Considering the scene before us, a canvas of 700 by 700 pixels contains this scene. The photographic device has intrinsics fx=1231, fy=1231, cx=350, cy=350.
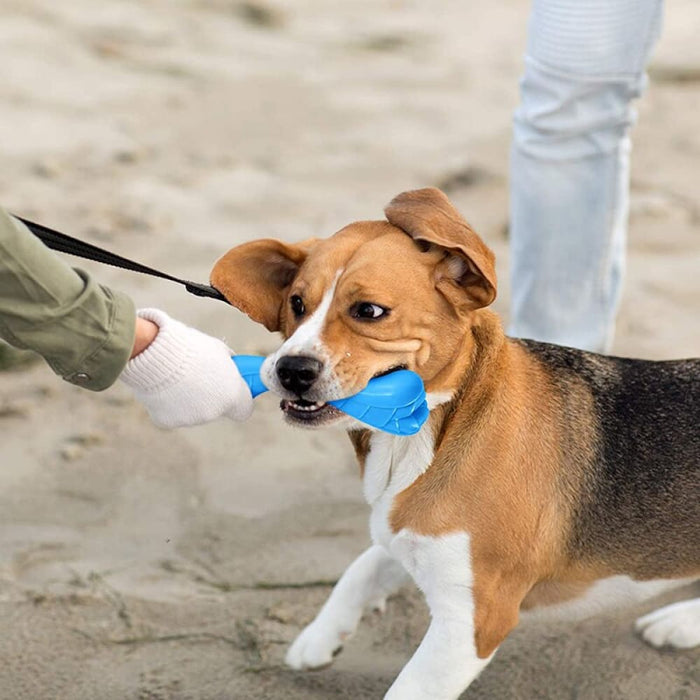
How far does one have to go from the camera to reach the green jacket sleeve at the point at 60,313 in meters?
2.84

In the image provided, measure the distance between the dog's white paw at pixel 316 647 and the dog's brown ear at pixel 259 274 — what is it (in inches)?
40.3

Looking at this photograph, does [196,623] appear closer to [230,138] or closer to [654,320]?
[654,320]

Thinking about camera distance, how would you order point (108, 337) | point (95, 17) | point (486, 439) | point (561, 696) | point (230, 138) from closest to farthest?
point (108, 337) → point (486, 439) → point (561, 696) → point (230, 138) → point (95, 17)

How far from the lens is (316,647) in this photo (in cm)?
390

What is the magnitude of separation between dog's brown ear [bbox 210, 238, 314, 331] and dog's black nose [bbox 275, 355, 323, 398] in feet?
1.30

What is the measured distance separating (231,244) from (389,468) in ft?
9.78

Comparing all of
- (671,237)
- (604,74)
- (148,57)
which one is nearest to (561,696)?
(604,74)

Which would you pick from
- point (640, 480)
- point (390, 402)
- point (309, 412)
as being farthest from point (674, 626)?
point (309, 412)

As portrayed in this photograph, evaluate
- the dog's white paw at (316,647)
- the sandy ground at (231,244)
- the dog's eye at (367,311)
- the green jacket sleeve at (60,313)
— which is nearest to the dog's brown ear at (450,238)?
the dog's eye at (367,311)

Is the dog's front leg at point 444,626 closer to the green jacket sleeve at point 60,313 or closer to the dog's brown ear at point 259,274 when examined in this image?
the dog's brown ear at point 259,274

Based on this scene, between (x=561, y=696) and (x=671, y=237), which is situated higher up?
(x=671, y=237)

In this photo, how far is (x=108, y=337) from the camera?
3014 millimetres

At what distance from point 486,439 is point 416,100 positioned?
5006mm

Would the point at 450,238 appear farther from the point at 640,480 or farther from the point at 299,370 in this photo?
the point at 640,480
